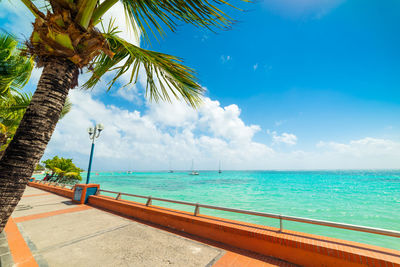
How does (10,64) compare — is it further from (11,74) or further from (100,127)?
(100,127)

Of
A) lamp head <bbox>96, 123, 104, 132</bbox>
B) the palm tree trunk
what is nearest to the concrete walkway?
the palm tree trunk

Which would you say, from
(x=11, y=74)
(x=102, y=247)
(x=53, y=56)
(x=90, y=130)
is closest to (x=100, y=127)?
(x=90, y=130)

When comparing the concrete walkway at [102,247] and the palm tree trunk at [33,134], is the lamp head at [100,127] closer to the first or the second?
the concrete walkway at [102,247]

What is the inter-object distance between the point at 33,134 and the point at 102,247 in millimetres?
3278

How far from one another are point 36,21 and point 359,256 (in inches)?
224

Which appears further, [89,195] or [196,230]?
[89,195]

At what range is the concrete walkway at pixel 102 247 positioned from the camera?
3.10 metres

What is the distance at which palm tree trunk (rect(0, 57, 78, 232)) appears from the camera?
1619mm

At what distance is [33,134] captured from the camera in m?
1.72

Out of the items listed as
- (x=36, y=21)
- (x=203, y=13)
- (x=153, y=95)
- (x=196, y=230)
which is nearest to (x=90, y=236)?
(x=196, y=230)

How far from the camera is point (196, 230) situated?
14.2 ft

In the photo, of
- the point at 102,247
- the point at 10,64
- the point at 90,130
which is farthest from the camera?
the point at 90,130

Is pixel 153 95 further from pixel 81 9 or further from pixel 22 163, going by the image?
pixel 22 163

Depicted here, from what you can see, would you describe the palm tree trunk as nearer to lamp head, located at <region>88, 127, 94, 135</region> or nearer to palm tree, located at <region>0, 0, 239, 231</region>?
palm tree, located at <region>0, 0, 239, 231</region>
